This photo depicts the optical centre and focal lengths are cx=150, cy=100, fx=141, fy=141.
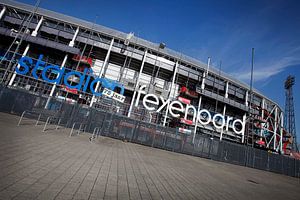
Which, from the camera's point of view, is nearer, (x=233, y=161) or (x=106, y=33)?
(x=233, y=161)

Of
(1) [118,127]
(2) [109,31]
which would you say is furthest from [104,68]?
(1) [118,127]

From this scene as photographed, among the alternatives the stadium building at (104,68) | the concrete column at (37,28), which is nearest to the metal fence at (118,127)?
the stadium building at (104,68)

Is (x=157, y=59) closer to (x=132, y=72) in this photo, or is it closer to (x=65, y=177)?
(x=132, y=72)

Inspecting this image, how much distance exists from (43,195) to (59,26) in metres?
33.5

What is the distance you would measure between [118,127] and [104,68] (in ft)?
55.8

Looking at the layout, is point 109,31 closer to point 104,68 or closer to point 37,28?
point 104,68

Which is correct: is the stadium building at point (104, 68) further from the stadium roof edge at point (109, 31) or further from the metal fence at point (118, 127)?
the metal fence at point (118, 127)

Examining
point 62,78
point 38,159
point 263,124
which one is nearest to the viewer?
point 38,159

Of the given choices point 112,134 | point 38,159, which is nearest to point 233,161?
point 112,134

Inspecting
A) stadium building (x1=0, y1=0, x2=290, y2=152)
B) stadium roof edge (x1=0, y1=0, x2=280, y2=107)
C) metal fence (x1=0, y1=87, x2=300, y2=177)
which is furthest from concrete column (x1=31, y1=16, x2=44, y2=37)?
metal fence (x1=0, y1=87, x2=300, y2=177)

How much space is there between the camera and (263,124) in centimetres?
3403

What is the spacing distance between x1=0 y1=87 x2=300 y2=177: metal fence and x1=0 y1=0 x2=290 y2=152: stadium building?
22.9ft

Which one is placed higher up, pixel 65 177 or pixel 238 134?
pixel 238 134

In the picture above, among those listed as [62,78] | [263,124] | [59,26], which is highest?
[59,26]
